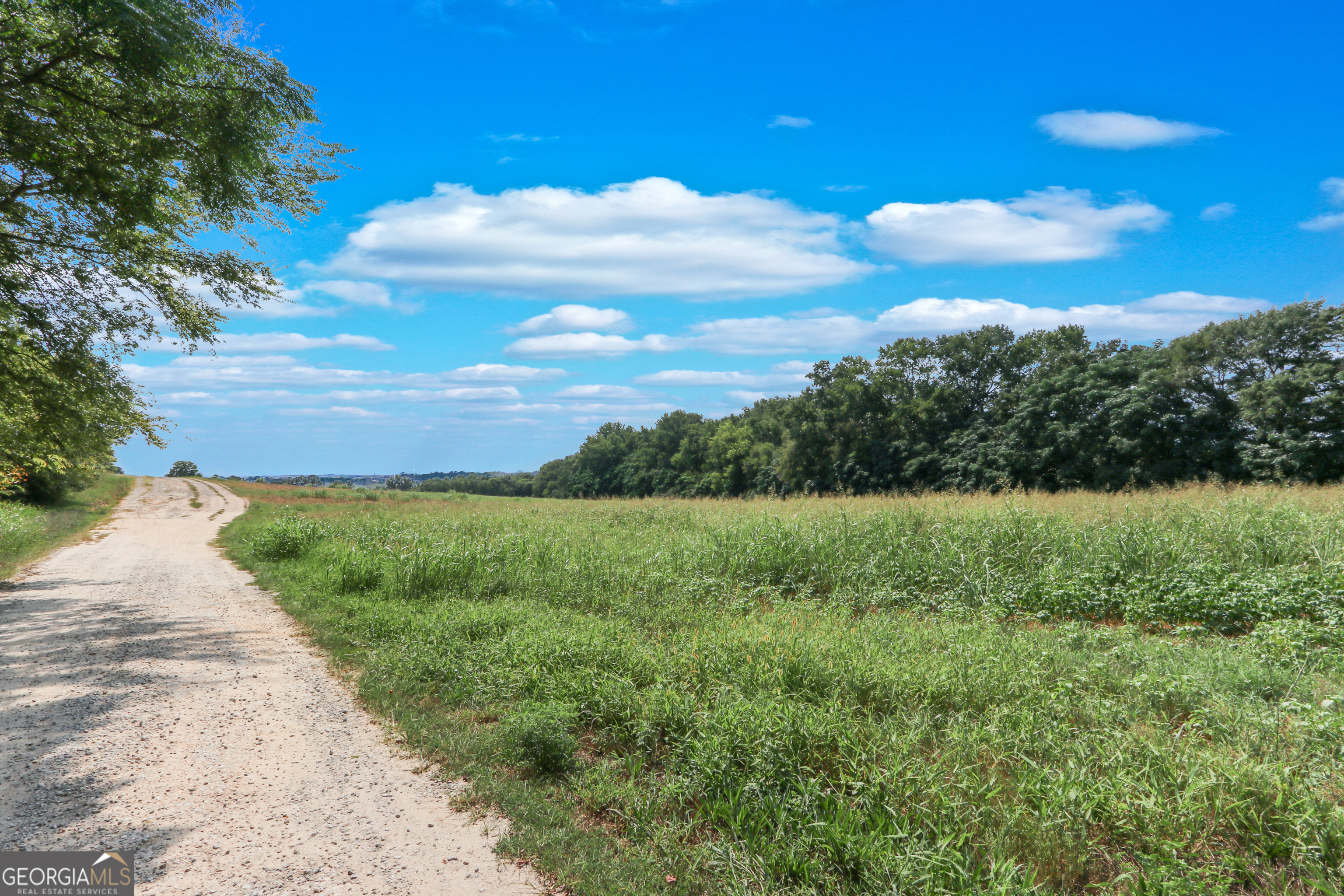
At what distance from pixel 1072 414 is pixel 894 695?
36.2 meters

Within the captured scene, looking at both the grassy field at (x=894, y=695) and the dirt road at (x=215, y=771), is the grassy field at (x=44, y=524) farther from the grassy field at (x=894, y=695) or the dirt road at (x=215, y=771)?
the grassy field at (x=894, y=695)

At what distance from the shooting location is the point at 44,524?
21.5 meters

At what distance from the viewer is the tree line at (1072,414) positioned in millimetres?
27969

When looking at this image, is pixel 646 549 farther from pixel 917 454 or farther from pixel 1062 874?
pixel 917 454

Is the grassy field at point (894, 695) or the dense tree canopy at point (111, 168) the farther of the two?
the dense tree canopy at point (111, 168)

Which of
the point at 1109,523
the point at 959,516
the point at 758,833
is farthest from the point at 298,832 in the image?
the point at 1109,523

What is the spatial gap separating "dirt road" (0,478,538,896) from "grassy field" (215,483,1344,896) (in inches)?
18.2

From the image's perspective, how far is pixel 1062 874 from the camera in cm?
335

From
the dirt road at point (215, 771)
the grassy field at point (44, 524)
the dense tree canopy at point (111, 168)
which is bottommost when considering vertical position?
the dirt road at point (215, 771)

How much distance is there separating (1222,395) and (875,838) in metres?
38.0

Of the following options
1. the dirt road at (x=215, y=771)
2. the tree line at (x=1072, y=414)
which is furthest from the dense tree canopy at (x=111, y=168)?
the tree line at (x=1072, y=414)

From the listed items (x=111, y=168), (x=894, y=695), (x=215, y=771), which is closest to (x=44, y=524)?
(x=111, y=168)

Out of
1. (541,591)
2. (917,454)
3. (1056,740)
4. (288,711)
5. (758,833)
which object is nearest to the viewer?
(758,833)

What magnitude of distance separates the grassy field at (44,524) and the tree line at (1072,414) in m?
22.1
